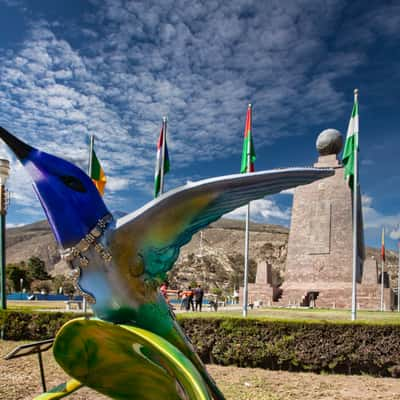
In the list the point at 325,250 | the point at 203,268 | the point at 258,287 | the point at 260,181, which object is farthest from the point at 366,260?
the point at 203,268

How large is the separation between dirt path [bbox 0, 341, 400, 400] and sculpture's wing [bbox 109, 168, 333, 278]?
446 cm

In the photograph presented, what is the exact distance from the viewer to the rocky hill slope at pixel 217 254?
222ft

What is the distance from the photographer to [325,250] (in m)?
26.8

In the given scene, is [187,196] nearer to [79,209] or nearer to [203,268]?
[79,209]

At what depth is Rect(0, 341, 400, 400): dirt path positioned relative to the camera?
681 centimetres

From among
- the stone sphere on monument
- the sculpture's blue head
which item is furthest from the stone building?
the sculpture's blue head

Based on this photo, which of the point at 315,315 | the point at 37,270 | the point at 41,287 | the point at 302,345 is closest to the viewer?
the point at 302,345

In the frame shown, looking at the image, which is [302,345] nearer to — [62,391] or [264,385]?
[264,385]

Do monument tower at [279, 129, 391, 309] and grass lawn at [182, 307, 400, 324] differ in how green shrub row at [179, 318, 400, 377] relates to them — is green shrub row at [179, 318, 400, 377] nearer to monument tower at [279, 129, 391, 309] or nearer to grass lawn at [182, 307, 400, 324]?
grass lawn at [182, 307, 400, 324]

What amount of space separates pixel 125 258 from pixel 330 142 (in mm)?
27245

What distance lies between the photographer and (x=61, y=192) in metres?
2.99

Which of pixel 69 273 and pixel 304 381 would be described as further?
pixel 304 381

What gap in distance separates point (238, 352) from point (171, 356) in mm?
6661

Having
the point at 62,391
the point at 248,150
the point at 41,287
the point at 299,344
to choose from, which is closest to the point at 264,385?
the point at 299,344
